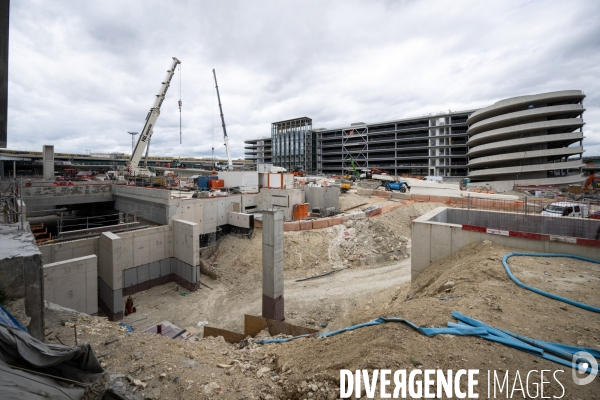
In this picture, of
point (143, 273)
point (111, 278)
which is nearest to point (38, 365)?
point (111, 278)

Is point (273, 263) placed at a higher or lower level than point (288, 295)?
Result: higher

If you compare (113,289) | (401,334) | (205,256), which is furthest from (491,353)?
(205,256)

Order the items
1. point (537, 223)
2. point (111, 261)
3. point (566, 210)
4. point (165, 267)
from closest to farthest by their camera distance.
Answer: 1. point (537, 223)
2. point (111, 261)
3. point (566, 210)
4. point (165, 267)

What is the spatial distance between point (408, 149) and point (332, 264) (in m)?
61.6

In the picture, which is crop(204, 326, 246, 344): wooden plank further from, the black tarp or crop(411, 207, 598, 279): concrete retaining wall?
crop(411, 207, 598, 279): concrete retaining wall

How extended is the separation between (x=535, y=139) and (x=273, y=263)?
2120 inches

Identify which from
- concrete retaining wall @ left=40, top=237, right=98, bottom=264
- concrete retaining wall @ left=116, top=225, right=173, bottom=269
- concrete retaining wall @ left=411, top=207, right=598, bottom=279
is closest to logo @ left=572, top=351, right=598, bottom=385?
concrete retaining wall @ left=411, top=207, right=598, bottom=279

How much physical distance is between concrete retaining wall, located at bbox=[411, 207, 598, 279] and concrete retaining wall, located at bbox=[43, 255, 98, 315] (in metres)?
15.1

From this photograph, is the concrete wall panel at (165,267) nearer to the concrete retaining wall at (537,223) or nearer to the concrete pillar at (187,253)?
the concrete pillar at (187,253)

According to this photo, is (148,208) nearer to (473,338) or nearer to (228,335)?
(228,335)

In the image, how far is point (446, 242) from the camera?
10.7 meters

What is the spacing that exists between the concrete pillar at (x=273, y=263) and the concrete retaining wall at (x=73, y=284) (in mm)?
8552

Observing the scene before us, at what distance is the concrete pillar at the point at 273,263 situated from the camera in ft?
43.2

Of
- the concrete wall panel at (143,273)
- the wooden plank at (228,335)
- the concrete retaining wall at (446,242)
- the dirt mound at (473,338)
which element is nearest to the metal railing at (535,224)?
the concrete retaining wall at (446,242)
